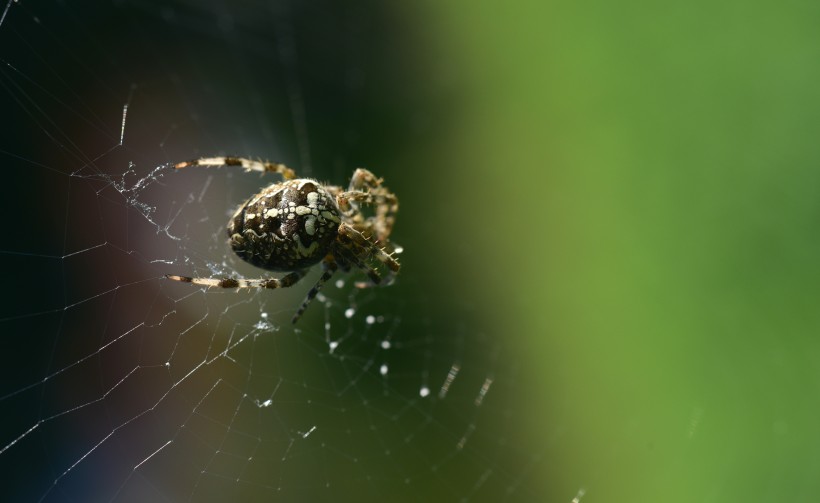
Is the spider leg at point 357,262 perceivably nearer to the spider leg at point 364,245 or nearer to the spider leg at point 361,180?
the spider leg at point 364,245

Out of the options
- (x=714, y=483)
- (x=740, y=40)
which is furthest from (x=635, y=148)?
(x=714, y=483)

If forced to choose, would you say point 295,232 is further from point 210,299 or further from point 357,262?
point 210,299

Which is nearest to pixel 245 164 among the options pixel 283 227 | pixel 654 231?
pixel 283 227

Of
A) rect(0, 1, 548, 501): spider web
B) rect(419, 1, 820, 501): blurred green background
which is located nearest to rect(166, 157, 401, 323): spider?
rect(0, 1, 548, 501): spider web

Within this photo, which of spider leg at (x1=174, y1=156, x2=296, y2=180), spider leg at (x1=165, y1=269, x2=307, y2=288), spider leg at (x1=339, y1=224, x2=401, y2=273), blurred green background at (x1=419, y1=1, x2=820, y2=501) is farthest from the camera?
blurred green background at (x1=419, y1=1, x2=820, y2=501)

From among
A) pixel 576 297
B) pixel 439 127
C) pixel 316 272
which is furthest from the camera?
pixel 439 127

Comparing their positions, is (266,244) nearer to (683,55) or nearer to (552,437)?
(552,437)

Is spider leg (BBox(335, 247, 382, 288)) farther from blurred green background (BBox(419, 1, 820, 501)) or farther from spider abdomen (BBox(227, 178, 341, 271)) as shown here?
A: blurred green background (BBox(419, 1, 820, 501))
